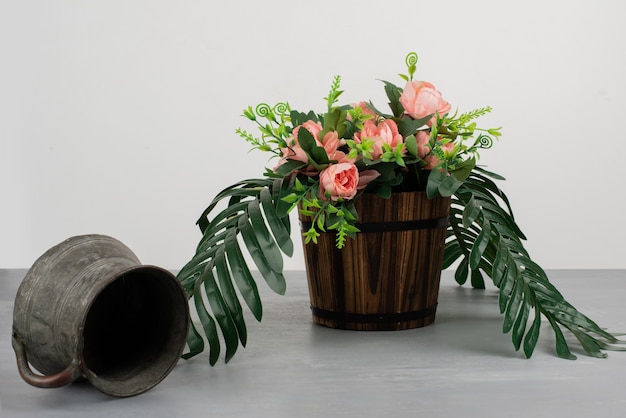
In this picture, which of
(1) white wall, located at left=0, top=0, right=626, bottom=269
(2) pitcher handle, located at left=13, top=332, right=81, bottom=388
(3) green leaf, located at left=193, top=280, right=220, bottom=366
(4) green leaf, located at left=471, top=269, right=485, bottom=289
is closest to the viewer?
(2) pitcher handle, located at left=13, top=332, right=81, bottom=388

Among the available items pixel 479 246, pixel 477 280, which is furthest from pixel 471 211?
pixel 477 280

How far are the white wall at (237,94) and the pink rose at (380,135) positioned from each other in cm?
162

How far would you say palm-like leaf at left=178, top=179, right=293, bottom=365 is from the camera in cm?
162

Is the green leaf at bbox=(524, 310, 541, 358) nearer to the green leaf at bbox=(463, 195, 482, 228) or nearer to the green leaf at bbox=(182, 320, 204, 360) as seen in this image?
the green leaf at bbox=(463, 195, 482, 228)

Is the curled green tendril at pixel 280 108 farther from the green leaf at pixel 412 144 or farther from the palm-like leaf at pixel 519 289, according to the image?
the palm-like leaf at pixel 519 289

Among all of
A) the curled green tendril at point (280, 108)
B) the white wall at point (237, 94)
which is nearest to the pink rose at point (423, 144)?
the curled green tendril at point (280, 108)

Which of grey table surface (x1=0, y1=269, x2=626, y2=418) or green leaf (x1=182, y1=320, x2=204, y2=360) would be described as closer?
grey table surface (x1=0, y1=269, x2=626, y2=418)

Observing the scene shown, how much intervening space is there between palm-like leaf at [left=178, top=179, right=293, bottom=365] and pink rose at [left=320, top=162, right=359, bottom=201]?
107 mm

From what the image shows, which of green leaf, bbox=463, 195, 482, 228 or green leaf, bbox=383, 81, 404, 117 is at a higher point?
green leaf, bbox=383, 81, 404, 117

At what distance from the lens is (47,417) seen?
1327 millimetres

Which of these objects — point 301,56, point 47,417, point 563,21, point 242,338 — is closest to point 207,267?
point 242,338

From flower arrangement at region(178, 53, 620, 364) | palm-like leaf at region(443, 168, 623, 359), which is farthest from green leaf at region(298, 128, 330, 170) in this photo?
palm-like leaf at region(443, 168, 623, 359)

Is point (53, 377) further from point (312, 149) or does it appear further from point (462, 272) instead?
point (462, 272)

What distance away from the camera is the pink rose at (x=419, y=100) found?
181 cm
